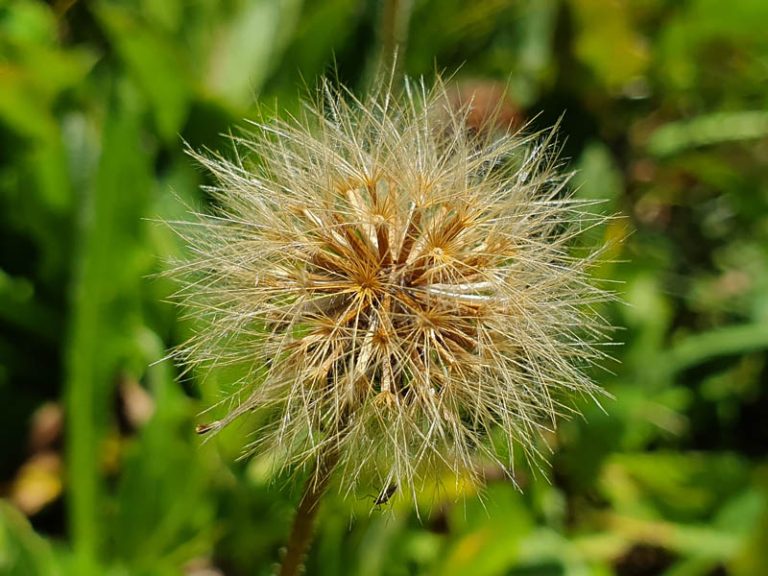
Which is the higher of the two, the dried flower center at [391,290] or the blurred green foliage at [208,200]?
the dried flower center at [391,290]

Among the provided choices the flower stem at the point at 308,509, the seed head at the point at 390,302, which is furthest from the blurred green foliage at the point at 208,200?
the flower stem at the point at 308,509

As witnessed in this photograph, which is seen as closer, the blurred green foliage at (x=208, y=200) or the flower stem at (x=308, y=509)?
the flower stem at (x=308, y=509)

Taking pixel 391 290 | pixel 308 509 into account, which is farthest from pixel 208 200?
pixel 308 509

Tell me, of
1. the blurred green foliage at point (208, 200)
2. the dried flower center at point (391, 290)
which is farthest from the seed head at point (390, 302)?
the blurred green foliage at point (208, 200)

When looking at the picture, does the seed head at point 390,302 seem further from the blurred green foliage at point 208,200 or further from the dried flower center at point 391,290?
the blurred green foliage at point 208,200

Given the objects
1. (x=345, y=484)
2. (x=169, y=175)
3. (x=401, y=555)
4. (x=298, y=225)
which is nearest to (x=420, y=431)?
(x=345, y=484)

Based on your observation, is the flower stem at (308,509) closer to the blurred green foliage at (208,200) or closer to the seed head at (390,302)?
the seed head at (390,302)

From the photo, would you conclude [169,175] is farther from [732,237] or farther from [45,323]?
[732,237]
